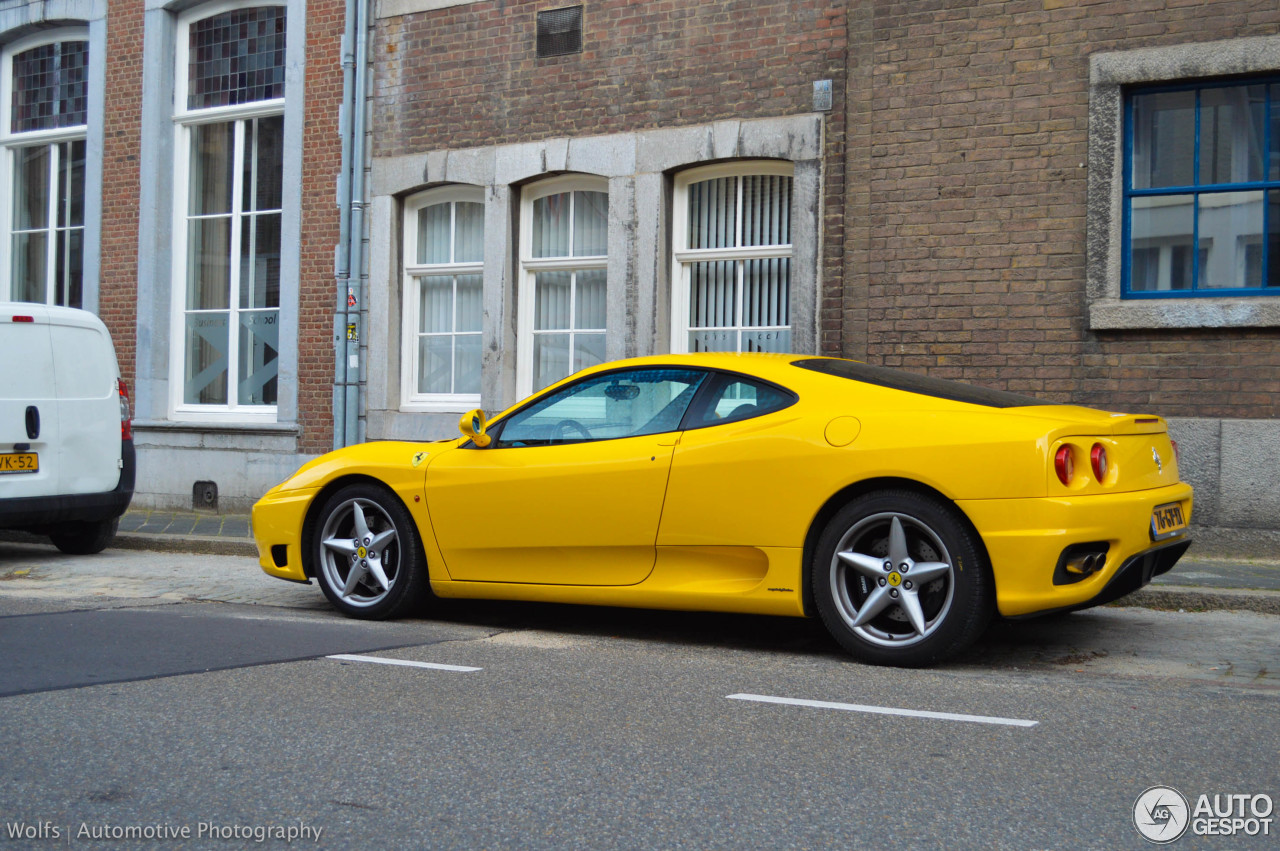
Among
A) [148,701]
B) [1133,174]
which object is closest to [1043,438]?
[148,701]

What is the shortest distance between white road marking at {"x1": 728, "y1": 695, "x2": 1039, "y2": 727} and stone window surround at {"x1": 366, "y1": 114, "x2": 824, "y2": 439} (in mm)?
6481

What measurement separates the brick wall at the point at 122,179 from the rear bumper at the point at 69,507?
4979mm

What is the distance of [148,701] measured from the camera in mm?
4777

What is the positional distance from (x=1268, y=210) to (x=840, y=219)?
→ 320cm

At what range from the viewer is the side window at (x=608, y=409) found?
6.19 m

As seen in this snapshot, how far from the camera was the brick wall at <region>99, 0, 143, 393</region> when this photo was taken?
14.8 m

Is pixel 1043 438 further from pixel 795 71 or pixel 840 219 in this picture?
pixel 795 71

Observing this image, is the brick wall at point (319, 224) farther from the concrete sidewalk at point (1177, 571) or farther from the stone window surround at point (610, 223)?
the concrete sidewalk at point (1177, 571)

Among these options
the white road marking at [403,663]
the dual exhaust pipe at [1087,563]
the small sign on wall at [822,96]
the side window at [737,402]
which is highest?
the small sign on wall at [822,96]

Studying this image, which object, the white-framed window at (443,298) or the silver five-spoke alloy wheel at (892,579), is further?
the white-framed window at (443,298)

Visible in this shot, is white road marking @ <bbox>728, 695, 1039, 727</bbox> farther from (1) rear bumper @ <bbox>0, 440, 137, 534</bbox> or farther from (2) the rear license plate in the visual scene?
(1) rear bumper @ <bbox>0, 440, 137, 534</bbox>

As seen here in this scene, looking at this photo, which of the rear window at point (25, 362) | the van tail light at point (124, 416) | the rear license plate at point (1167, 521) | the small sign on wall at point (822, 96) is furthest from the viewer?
the small sign on wall at point (822, 96)

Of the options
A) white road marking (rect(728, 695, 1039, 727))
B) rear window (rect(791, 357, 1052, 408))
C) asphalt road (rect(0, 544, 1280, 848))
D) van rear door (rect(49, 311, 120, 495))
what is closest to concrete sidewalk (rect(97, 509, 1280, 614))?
asphalt road (rect(0, 544, 1280, 848))

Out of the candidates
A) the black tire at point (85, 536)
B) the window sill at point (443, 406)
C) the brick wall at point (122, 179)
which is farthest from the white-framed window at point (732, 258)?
the brick wall at point (122, 179)
